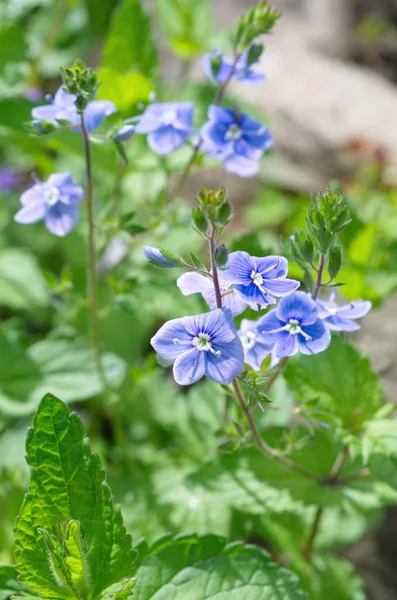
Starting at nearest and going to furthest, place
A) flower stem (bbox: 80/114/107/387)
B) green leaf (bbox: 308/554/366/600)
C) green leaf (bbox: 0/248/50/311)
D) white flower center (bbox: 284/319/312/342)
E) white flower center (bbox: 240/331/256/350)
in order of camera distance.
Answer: white flower center (bbox: 284/319/312/342), white flower center (bbox: 240/331/256/350), flower stem (bbox: 80/114/107/387), green leaf (bbox: 308/554/366/600), green leaf (bbox: 0/248/50/311)

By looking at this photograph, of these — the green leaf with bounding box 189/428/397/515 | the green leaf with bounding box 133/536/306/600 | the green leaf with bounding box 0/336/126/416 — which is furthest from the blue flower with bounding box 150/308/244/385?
the green leaf with bounding box 0/336/126/416

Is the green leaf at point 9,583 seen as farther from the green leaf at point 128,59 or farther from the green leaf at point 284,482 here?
the green leaf at point 128,59

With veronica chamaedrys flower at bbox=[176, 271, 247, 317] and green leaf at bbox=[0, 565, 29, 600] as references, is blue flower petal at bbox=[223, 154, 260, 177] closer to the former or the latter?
veronica chamaedrys flower at bbox=[176, 271, 247, 317]

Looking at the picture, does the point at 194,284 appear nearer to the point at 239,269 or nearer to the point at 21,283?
the point at 239,269

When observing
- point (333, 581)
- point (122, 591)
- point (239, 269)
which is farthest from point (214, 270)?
point (333, 581)

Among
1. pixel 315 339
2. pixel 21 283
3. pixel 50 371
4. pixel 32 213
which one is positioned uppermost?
pixel 315 339

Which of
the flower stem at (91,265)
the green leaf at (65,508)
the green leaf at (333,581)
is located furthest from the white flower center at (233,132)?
the green leaf at (333,581)

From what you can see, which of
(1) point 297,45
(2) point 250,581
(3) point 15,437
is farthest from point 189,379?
(1) point 297,45
